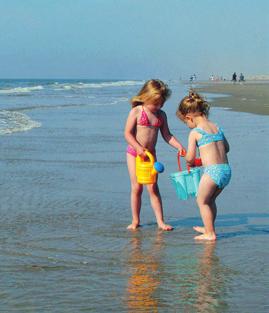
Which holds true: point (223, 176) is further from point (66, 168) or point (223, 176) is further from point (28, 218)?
point (66, 168)

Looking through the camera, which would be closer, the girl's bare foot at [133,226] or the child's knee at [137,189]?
the girl's bare foot at [133,226]

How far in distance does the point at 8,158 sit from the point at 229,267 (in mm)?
5045

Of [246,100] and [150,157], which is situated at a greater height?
[150,157]

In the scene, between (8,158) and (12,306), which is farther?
(8,158)

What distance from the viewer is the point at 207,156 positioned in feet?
16.3

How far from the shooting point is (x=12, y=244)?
4551mm

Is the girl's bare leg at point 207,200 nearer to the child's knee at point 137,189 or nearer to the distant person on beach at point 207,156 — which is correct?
the distant person on beach at point 207,156

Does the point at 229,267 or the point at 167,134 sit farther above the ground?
the point at 167,134

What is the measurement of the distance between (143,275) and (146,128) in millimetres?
1799

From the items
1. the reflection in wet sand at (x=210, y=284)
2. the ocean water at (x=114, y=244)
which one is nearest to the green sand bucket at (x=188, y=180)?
the ocean water at (x=114, y=244)

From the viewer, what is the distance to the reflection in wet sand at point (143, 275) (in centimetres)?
334

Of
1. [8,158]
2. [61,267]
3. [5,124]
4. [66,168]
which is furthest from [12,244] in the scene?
[5,124]

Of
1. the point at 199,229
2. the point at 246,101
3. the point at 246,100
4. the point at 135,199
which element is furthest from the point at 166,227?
the point at 246,100

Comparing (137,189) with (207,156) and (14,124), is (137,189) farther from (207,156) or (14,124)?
(14,124)
